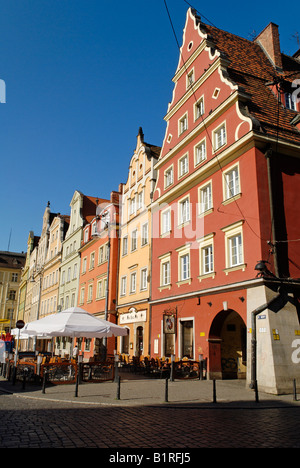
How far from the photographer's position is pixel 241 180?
1734 cm

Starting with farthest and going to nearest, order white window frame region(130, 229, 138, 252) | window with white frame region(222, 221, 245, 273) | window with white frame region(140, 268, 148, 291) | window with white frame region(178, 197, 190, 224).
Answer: white window frame region(130, 229, 138, 252) → window with white frame region(140, 268, 148, 291) → window with white frame region(178, 197, 190, 224) → window with white frame region(222, 221, 245, 273)

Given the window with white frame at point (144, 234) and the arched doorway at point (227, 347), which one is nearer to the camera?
the arched doorway at point (227, 347)

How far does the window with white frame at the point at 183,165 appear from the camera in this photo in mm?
22884

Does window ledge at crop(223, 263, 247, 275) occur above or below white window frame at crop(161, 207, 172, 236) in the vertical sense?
below

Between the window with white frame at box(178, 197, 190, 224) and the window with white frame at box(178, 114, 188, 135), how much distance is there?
446cm

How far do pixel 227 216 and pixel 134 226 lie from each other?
12.5m

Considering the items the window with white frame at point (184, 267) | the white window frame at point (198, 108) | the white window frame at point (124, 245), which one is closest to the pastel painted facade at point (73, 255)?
the white window frame at point (124, 245)

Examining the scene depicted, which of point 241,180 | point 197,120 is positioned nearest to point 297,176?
point 241,180

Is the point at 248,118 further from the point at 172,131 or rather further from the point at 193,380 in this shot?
the point at 193,380

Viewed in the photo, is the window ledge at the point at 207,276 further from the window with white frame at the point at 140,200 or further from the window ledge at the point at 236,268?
the window with white frame at the point at 140,200

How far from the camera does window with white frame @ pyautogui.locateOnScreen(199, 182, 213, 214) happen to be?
65.5ft

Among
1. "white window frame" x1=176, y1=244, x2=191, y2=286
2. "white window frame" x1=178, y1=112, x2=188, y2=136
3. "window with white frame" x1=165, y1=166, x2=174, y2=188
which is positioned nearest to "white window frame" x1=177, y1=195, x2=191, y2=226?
"white window frame" x1=176, y1=244, x2=191, y2=286

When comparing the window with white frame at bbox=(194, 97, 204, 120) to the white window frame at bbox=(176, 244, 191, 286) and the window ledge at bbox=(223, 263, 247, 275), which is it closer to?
the white window frame at bbox=(176, 244, 191, 286)

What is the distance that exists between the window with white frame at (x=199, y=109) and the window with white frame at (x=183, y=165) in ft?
7.73
